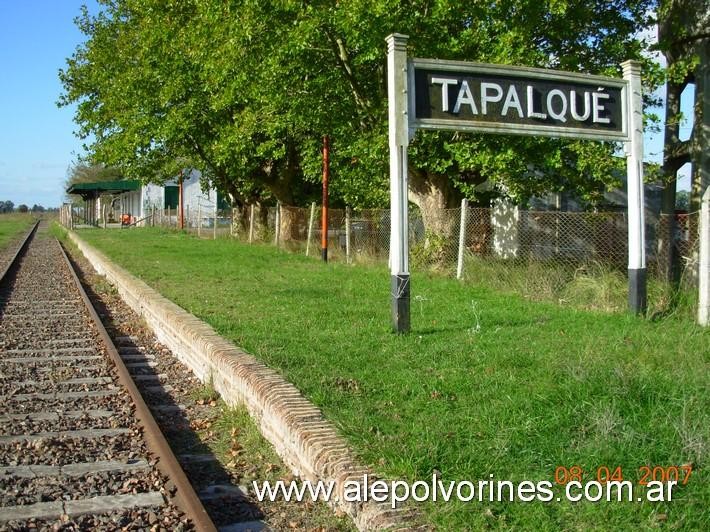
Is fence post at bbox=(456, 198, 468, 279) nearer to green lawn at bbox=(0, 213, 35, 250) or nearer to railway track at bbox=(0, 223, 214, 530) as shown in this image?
railway track at bbox=(0, 223, 214, 530)

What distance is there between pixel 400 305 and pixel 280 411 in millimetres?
3091

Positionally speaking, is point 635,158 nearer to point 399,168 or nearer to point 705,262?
point 705,262

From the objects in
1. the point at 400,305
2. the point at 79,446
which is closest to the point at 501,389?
the point at 400,305

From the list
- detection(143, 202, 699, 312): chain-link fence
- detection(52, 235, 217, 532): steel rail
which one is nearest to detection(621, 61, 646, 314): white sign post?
detection(143, 202, 699, 312): chain-link fence

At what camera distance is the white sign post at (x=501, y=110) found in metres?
8.02

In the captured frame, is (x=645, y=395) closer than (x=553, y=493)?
No

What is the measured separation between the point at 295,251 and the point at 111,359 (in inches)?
557

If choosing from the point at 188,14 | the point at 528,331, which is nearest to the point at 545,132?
the point at 528,331

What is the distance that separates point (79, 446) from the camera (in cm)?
535

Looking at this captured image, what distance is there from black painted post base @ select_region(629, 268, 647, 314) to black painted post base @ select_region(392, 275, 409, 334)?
301 centimetres

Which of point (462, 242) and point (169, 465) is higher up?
point (462, 242)

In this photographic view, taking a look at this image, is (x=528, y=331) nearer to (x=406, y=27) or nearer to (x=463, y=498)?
(x=463, y=498)

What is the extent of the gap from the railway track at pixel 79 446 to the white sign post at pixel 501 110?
10.6ft

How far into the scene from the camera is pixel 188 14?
23.3 meters
